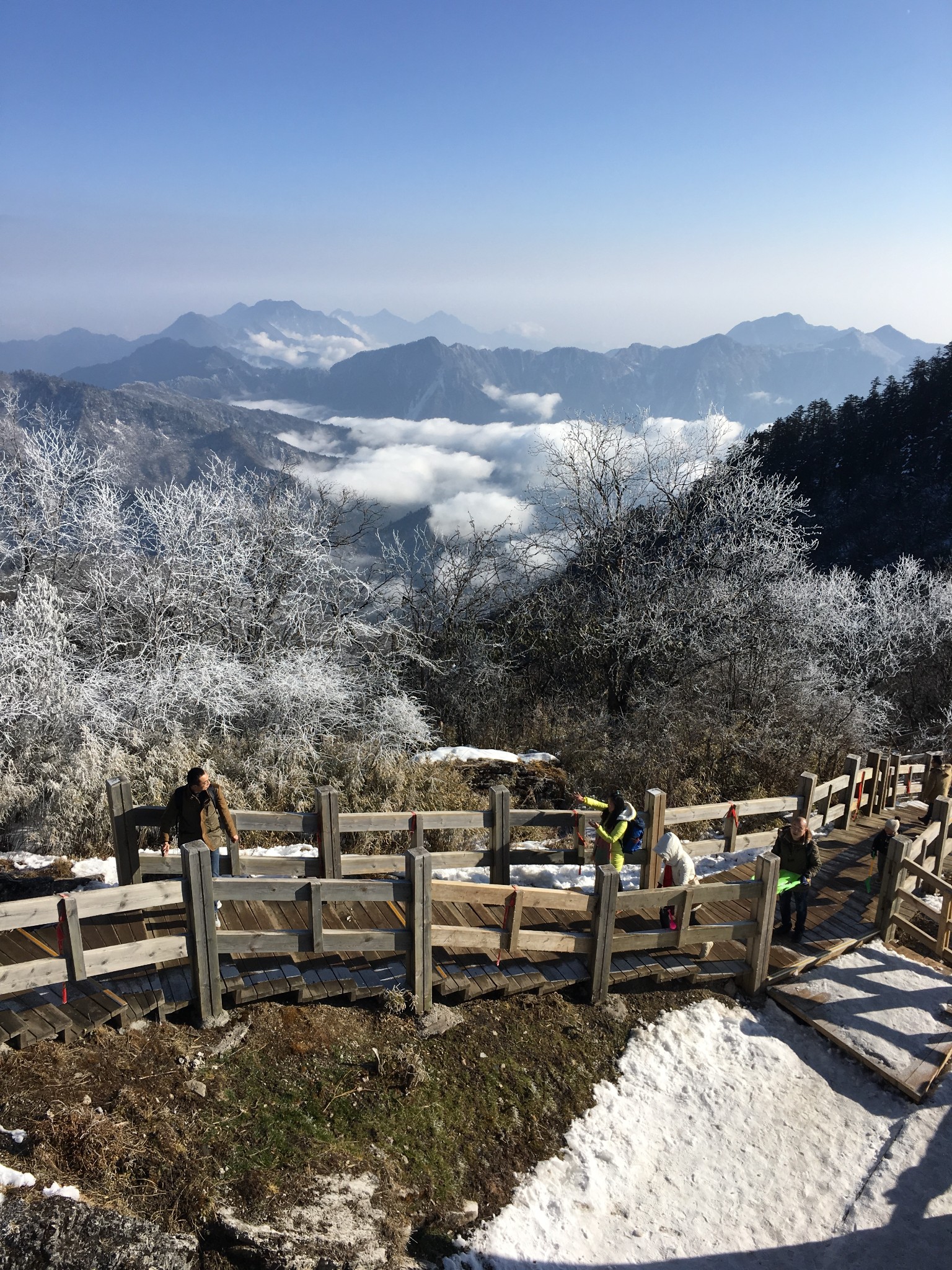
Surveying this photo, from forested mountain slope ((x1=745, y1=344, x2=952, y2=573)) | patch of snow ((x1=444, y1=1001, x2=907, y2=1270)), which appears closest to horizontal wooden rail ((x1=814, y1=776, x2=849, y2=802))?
patch of snow ((x1=444, y1=1001, x2=907, y2=1270))

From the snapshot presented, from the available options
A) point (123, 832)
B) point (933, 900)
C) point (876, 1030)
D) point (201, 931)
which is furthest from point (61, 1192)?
point (933, 900)

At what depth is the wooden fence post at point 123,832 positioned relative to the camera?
7.01 meters

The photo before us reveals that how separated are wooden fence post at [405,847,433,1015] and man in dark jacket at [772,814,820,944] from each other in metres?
3.75

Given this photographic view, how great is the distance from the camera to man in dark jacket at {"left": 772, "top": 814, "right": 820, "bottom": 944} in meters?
7.62

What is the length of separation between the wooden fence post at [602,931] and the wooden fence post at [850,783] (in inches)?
223

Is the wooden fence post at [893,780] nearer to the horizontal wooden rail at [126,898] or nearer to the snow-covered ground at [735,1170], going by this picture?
the snow-covered ground at [735,1170]

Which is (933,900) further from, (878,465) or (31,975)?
(878,465)

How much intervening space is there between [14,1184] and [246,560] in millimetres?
12325

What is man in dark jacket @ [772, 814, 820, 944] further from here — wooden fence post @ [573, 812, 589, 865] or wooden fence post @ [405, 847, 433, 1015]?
wooden fence post @ [405, 847, 433, 1015]

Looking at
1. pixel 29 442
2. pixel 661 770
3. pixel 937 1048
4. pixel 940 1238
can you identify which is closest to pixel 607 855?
pixel 937 1048

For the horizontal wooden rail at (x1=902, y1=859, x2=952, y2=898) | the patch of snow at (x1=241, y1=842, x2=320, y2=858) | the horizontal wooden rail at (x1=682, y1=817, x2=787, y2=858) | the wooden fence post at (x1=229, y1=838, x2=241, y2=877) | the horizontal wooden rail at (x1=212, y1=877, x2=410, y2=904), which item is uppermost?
the horizontal wooden rail at (x1=212, y1=877, x2=410, y2=904)

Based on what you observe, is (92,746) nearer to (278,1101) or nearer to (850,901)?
(278,1101)

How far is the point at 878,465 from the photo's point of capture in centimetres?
5825

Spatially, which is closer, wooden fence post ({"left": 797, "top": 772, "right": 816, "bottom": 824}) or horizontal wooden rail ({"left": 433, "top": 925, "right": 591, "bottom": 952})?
horizontal wooden rail ({"left": 433, "top": 925, "right": 591, "bottom": 952})
